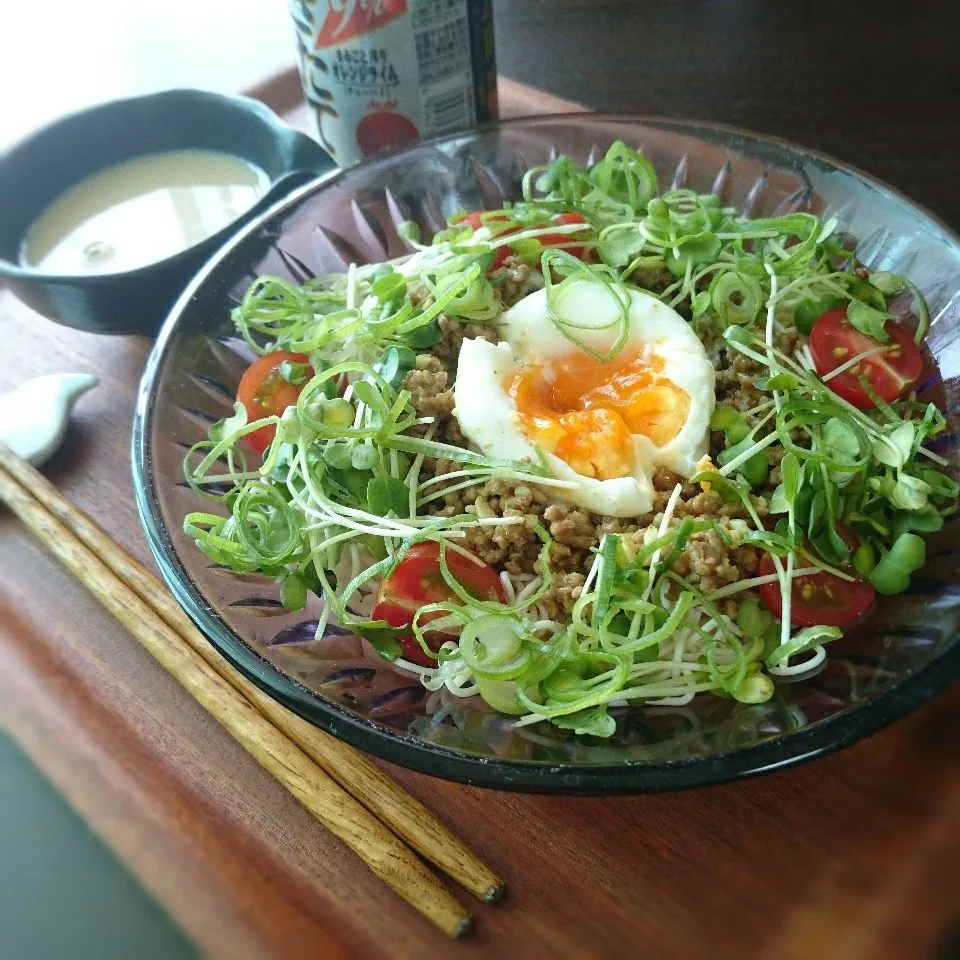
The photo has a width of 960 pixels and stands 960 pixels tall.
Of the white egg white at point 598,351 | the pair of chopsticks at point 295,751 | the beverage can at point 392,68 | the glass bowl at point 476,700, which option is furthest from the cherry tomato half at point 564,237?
the pair of chopsticks at point 295,751

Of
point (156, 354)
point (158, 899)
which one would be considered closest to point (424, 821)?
point (158, 899)

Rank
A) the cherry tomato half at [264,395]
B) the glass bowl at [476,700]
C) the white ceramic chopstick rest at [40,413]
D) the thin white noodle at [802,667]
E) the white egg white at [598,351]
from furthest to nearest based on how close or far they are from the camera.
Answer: the white ceramic chopstick rest at [40,413] < the cherry tomato half at [264,395] < the white egg white at [598,351] < the thin white noodle at [802,667] < the glass bowl at [476,700]

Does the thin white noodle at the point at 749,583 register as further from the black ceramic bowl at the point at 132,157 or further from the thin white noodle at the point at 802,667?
the black ceramic bowl at the point at 132,157

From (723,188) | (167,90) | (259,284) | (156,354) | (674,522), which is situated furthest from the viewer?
(167,90)

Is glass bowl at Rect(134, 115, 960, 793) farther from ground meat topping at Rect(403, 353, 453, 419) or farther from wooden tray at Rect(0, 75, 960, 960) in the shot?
ground meat topping at Rect(403, 353, 453, 419)

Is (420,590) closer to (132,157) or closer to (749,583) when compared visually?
(749,583)

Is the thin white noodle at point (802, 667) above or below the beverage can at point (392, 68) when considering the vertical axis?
below

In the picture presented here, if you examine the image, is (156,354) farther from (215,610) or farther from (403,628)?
(403,628)
